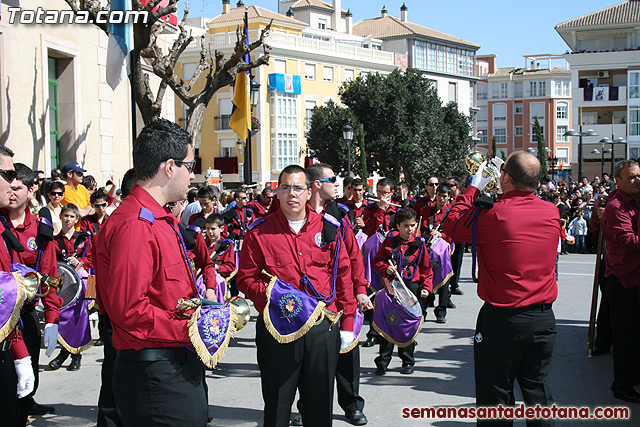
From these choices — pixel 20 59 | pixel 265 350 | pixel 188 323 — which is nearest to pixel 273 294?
pixel 265 350

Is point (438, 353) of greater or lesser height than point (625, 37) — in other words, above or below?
below

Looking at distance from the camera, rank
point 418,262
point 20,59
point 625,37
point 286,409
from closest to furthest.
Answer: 1. point 286,409
2. point 418,262
3. point 20,59
4. point 625,37

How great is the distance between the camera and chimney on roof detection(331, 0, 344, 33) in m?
66.7

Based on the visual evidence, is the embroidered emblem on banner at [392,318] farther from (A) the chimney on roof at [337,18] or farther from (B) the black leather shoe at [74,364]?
(A) the chimney on roof at [337,18]

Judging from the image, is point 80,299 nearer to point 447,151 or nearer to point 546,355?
point 546,355

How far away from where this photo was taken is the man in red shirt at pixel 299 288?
432cm

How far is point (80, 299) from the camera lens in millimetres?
6938

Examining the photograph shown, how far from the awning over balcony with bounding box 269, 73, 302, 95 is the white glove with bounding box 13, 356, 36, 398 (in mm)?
47612

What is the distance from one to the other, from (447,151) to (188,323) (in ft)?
154

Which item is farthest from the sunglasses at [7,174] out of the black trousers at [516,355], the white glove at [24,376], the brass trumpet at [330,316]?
the black trousers at [516,355]

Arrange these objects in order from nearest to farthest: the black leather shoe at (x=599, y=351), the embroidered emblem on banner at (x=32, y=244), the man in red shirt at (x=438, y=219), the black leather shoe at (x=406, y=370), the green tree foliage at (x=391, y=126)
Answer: the embroidered emblem on banner at (x=32, y=244)
the black leather shoe at (x=406, y=370)
the black leather shoe at (x=599, y=351)
the man in red shirt at (x=438, y=219)
the green tree foliage at (x=391, y=126)

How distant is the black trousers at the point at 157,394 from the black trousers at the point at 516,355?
6.86ft

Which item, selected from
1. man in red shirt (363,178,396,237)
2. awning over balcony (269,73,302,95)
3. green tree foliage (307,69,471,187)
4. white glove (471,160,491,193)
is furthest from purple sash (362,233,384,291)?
awning over balcony (269,73,302,95)

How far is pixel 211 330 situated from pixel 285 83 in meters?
49.3
